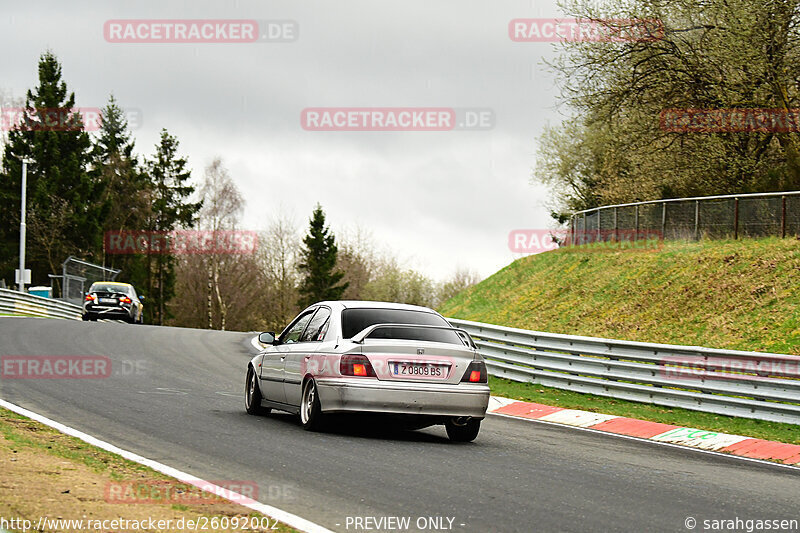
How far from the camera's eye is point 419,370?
10305mm

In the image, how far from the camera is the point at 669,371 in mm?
15070

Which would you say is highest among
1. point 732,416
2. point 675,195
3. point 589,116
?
point 589,116

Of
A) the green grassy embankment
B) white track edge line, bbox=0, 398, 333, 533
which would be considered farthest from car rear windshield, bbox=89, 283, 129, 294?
white track edge line, bbox=0, 398, 333, 533

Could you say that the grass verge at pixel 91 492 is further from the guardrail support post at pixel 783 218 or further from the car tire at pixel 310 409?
the guardrail support post at pixel 783 218

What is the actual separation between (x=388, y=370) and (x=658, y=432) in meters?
4.56

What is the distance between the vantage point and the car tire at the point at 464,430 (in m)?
10.7

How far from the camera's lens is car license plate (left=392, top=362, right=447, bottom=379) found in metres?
10.2

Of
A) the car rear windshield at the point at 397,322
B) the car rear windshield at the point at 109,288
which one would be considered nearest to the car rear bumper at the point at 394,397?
the car rear windshield at the point at 397,322

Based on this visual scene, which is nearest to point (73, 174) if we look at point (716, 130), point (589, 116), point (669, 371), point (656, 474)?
point (589, 116)

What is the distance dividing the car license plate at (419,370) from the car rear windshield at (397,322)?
363 millimetres

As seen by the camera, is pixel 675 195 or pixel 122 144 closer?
pixel 675 195

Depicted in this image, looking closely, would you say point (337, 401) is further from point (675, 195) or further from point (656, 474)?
point (675, 195)

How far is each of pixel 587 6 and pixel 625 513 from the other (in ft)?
97.1

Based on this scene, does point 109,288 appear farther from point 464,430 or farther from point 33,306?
point 464,430
